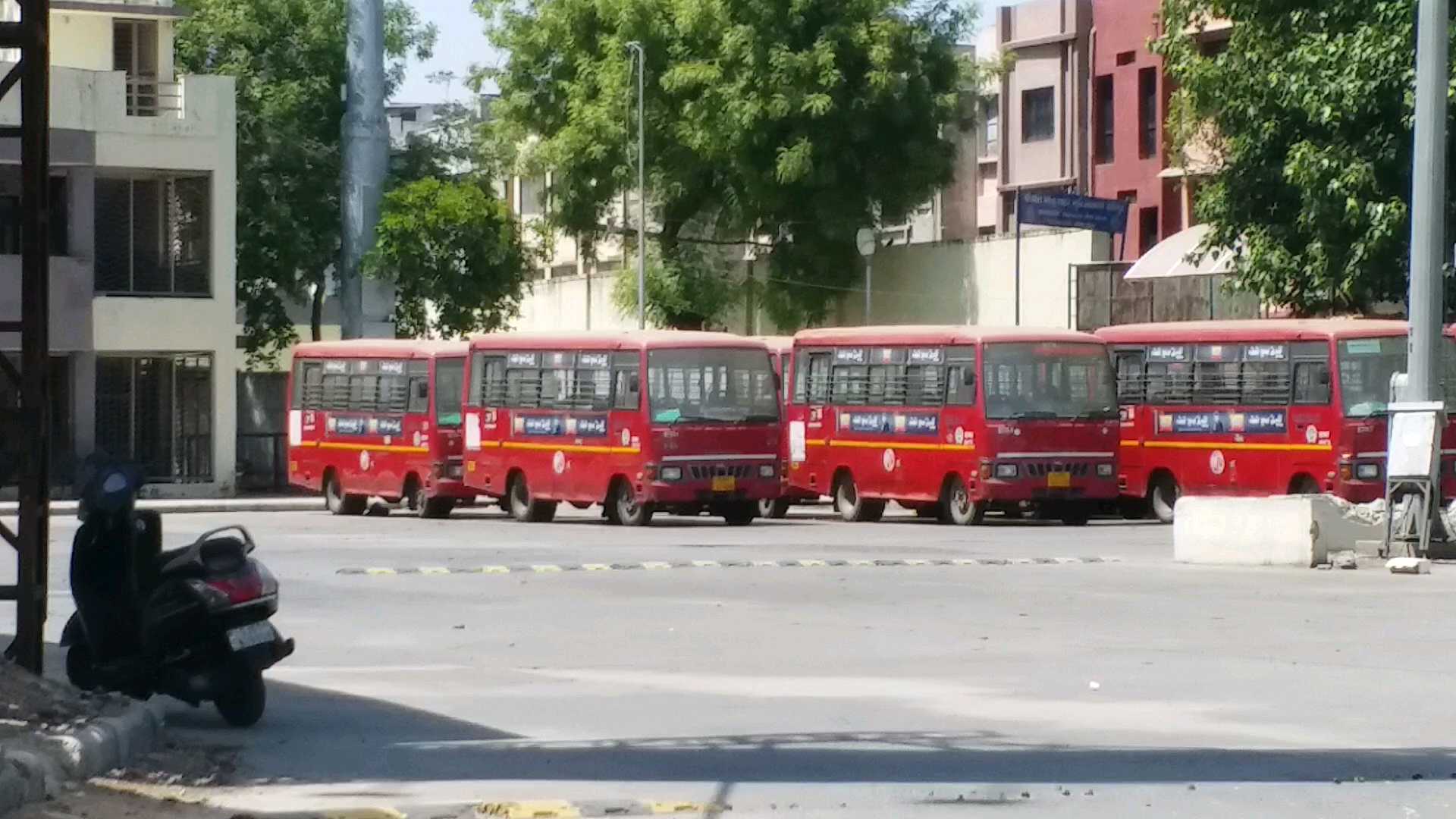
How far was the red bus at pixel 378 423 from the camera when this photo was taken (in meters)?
41.0

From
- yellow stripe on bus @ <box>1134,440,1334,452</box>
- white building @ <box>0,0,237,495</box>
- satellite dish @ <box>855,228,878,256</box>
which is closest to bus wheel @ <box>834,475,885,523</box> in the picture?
yellow stripe on bus @ <box>1134,440,1334,452</box>

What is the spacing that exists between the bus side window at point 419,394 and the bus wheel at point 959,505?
27.5 ft

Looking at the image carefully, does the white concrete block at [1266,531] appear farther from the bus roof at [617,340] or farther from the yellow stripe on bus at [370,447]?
the yellow stripe on bus at [370,447]

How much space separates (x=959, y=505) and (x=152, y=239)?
18433 mm

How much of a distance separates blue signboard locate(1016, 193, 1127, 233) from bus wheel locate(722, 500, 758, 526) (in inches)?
488

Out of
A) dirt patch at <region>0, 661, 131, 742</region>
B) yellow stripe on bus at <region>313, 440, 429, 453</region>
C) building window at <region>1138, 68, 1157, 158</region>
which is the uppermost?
building window at <region>1138, 68, 1157, 158</region>

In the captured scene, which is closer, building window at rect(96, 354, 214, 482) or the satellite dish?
building window at rect(96, 354, 214, 482)

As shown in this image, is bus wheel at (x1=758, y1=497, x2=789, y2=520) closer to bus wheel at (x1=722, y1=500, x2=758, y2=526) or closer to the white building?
bus wheel at (x1=722, y1=500, x2=758, y2=526)

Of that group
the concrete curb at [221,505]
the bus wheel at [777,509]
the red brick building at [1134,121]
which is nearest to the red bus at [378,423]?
the concrete curb at [221,505]

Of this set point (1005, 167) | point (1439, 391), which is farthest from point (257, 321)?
point (1439, 391)

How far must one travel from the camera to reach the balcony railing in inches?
1923

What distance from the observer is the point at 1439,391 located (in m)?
27.0

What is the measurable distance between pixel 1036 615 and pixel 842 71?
38.2m

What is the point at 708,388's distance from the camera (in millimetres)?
36312
